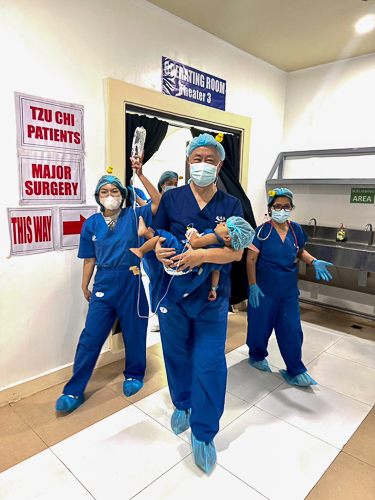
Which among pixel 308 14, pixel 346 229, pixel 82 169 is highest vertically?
pixel 308 14

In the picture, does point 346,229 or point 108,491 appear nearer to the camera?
point 108,491

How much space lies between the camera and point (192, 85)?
124 inches

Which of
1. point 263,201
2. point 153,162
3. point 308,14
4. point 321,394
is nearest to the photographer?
point 321,394

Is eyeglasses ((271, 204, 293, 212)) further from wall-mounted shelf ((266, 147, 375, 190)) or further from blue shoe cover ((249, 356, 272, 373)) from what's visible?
wall-mounted shelf ((266, 147, 375, 190))

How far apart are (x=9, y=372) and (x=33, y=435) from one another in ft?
1.63

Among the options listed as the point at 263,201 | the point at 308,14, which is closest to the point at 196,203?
the point at 308,14

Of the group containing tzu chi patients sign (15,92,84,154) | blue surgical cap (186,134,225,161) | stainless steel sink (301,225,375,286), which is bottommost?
stainless steel sink (301,225,375,286)

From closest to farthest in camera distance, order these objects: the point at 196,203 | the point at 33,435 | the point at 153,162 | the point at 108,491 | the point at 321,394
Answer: the point at 108,491
the point at 196,203
the point at 33,435
the point at 321,394
the point at 153,162

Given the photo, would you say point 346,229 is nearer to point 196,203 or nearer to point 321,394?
point 321,394

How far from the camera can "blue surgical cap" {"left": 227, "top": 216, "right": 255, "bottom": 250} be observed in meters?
1.56

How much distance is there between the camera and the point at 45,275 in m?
2.38

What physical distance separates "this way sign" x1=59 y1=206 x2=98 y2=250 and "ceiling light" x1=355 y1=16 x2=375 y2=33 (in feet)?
8.98

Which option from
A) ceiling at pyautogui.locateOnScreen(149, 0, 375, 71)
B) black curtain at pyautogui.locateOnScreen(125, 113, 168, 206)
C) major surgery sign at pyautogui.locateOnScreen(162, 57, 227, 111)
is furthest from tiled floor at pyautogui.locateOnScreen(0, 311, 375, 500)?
ceiling at pyautogui.locateOnScreen(149, 0, 375, 71)

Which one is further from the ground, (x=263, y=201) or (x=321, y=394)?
(x=263, y=201)
